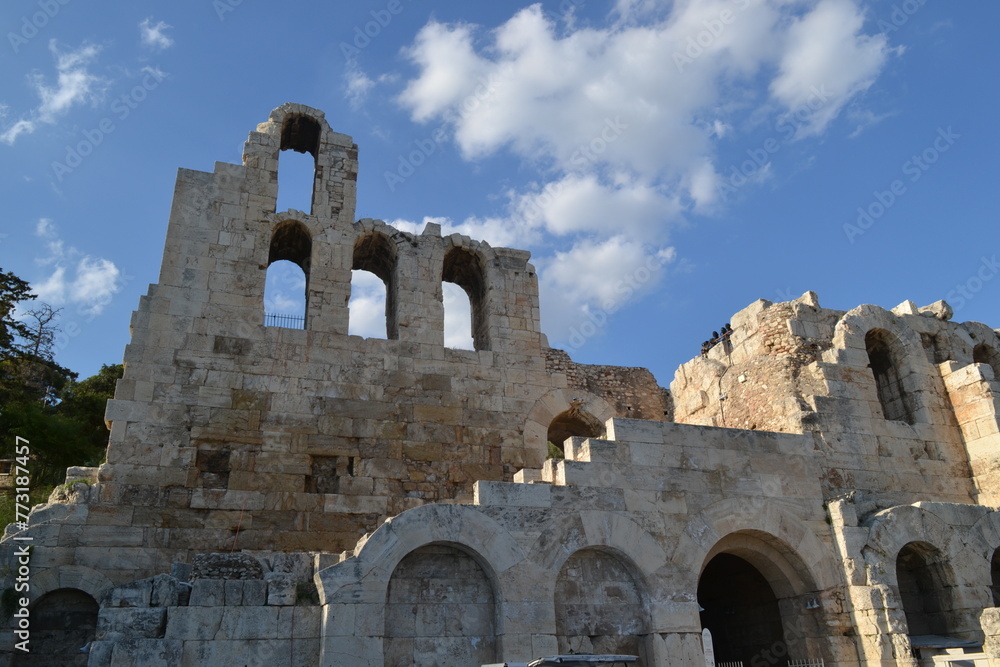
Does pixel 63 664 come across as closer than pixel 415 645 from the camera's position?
No

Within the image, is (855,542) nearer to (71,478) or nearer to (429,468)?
(429,468)

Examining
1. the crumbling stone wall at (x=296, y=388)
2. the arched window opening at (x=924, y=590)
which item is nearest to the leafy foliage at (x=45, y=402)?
the crumbling stone wall at (x=296, y=388)

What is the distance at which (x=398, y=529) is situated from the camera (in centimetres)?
939

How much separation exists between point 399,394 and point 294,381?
1.78m

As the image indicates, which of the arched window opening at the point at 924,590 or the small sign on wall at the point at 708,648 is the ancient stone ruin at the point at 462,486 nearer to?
the arched window opening at the point at 924,590

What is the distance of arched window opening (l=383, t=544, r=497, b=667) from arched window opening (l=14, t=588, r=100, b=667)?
421cm

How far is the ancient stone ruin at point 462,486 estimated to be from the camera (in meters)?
9.32

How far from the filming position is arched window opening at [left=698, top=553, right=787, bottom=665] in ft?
41.4

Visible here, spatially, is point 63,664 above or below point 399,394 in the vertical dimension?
below

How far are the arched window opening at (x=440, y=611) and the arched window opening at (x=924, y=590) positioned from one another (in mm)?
6940

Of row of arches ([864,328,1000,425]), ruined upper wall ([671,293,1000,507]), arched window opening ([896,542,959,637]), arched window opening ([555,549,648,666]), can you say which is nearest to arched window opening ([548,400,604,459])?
ruined upper wall ([671,293,1000,507])

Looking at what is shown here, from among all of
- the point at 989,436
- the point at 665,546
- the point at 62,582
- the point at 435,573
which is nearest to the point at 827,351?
the point at 989,436

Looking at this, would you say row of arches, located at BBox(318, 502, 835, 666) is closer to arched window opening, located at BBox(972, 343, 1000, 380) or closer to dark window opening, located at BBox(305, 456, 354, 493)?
dark window opening, located at BBox(305, 456, 354, 493)

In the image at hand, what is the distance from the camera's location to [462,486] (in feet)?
40.3
